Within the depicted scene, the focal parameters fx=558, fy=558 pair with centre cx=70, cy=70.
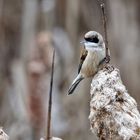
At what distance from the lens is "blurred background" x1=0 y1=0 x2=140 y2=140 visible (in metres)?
3.67

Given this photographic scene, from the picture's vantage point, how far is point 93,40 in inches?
74.4

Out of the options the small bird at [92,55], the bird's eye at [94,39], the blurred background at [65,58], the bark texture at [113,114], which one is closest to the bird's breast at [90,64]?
the small bird at [92,55]

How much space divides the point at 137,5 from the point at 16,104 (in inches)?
Result: 47.0

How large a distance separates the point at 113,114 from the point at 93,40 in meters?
0.74

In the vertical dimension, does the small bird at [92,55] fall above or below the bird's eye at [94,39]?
below

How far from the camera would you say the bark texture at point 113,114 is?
113cm

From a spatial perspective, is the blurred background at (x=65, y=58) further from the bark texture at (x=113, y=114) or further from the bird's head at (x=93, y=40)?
the bark texture at (x=113, y=114)

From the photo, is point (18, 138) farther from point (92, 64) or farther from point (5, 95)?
point (92, 64)

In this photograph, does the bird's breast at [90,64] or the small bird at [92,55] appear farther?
the bird's breast at [90,64]

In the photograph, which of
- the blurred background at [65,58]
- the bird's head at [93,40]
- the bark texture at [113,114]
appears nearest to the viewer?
the bark texture at [113,114]

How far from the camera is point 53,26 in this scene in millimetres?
4301

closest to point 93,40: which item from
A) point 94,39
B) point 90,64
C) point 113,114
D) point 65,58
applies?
point 94,39

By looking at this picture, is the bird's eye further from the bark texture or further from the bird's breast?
the bark texture

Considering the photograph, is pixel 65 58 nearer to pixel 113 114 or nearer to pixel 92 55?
pixel 92 55
